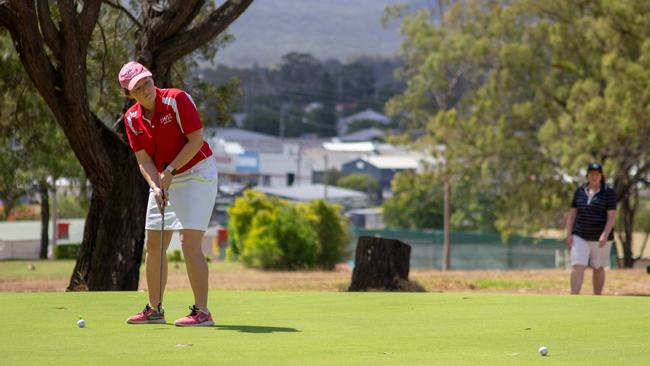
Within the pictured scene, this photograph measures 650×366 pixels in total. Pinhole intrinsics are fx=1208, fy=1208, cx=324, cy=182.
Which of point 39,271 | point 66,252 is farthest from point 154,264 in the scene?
A: point 66,252

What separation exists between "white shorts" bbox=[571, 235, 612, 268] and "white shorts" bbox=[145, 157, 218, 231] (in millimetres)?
6538

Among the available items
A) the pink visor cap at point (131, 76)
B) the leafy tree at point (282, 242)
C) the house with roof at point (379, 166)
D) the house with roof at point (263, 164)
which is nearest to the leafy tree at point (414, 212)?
the leafy tree at point (282, 242)

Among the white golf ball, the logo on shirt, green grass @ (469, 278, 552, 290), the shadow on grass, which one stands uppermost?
the logo on shirt

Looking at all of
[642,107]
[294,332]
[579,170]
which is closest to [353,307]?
[294,332]

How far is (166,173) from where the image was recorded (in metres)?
7.98

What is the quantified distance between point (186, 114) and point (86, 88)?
8.16 meters

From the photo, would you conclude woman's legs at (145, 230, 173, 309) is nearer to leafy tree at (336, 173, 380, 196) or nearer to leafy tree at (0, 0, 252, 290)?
leafy tree at (0, 0, 252, 290)

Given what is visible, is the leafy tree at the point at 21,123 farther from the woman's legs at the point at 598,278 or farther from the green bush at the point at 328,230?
the green bush at the point at 328,230

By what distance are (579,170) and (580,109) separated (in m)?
1.87

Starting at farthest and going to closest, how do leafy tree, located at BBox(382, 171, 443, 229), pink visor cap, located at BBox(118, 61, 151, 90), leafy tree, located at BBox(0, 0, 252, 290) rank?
leafy tree, located at BBox(382, 171, 443, 229) → leafy tree, located at BBox(0, 0, 252, 290) → pink visor cap, located at BBox(118, 61, 151, 90)

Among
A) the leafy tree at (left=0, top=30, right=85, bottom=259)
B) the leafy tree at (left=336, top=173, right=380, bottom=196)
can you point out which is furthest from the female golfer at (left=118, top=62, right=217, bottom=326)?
the leafy tree at (left=336, top=173, right=380, bottom=196)

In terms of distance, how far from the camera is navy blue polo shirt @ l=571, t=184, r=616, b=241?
13.5 m

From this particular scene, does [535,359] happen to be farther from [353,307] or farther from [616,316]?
[353,307]

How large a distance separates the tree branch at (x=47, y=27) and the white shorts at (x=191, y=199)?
7.05 m
